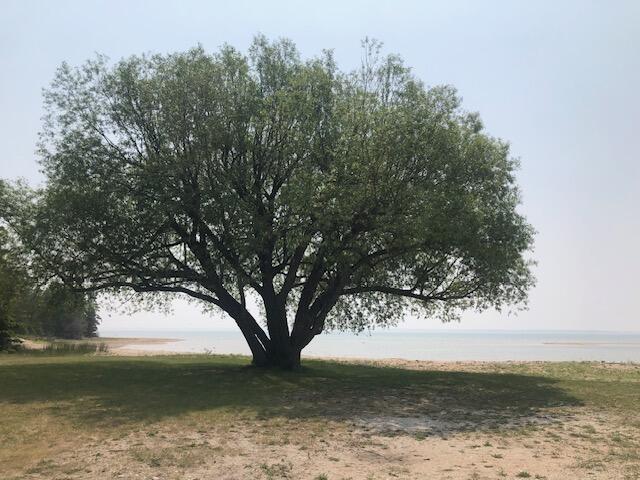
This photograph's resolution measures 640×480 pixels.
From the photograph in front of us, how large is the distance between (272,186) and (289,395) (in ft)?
30.5

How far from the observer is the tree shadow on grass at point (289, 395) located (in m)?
13.7

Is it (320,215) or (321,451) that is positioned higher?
(320,215)

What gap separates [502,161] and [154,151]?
45.1 ft

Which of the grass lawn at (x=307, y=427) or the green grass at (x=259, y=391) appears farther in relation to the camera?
the green grass at (x=259, y=391)

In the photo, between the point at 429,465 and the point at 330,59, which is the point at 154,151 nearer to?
the point at 330,59

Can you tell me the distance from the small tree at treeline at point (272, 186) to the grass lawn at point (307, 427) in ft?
14.0

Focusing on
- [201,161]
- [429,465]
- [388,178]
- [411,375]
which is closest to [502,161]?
[388,178]

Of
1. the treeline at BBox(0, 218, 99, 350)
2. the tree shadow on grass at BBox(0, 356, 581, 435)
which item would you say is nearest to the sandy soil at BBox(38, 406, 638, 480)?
the tree shadow on grass at BBox(0, 356, 581, 435)

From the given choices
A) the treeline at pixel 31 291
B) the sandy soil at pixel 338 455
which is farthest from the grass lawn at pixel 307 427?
the treeline at pixel 31 291

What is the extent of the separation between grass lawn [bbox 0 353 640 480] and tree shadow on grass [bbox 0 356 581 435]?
0.06 m

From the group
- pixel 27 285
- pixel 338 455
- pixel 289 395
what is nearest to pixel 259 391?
pixel 289 395

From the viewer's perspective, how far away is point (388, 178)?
1969 centimetres

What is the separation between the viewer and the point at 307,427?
12.4m

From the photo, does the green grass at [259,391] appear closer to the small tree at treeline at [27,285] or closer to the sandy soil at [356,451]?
the sandy soil at [356,451]
